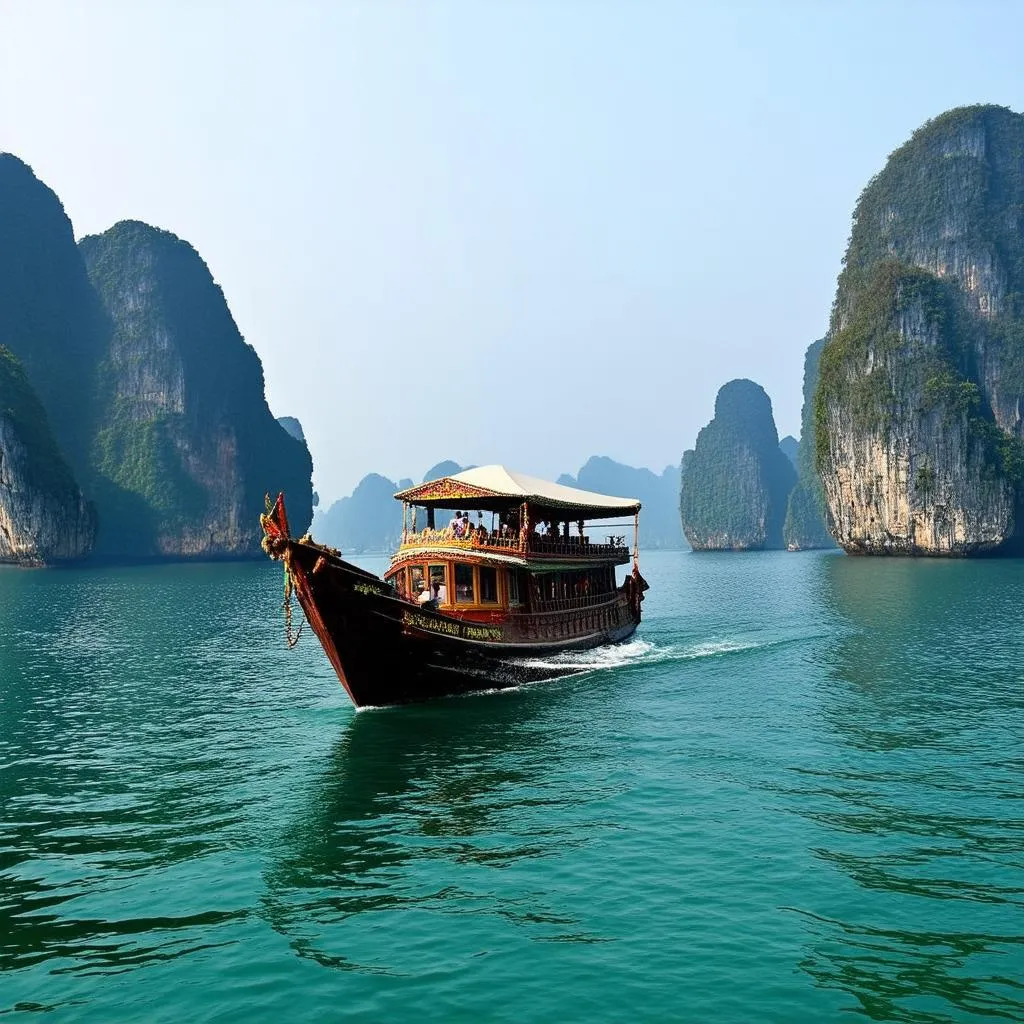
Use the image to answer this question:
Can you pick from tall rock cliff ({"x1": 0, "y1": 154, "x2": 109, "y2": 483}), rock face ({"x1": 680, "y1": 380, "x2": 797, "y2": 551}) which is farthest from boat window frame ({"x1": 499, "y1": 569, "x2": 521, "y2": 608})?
rock face ({"x1": 680, "y1": 380, "x2": 797, "y2": 551})

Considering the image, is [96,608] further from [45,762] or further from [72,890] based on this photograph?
[72,890]

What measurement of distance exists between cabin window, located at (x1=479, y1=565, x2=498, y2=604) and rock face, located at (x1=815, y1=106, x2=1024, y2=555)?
7971 centimetres

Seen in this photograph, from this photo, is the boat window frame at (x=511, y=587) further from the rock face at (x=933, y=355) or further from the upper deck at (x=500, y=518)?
the rock face at (x=933, y=355)

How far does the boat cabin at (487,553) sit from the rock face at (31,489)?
80496 mm

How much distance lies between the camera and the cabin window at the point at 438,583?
69.3 feet

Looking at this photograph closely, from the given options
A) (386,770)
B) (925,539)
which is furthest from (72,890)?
(925,539)

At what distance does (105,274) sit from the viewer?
133875mm

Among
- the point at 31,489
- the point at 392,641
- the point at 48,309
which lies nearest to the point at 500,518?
the point at 392,641

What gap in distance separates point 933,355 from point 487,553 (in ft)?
288

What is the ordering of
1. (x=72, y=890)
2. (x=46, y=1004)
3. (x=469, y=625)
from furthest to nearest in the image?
(x=469, y=625), (x=72, y=890), (x=46, y=1004)

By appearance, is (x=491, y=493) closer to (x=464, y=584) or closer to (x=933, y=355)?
(x=464, y=584)

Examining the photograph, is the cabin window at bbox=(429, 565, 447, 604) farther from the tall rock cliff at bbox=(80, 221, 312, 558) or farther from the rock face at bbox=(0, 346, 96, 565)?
the tall rock cliff at bbox=(80, 221, 312, 558)

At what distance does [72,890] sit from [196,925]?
203 cm

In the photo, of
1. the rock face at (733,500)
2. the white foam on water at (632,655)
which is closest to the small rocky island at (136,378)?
the rock face at (733,500)
